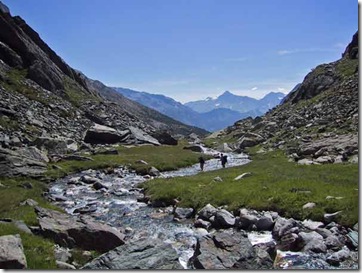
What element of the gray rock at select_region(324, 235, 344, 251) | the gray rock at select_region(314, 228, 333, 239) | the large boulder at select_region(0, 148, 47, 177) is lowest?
the gray rock at select_region(324, 235, 344, 251)

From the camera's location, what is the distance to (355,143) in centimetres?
4444

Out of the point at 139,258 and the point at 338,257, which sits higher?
the point at 139,258

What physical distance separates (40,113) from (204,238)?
233ft

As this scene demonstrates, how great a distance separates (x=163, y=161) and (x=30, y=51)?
81.2m

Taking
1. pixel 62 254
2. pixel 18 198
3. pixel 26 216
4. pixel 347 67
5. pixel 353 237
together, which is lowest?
pixel 353 237

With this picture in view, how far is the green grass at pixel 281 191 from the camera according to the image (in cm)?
2334

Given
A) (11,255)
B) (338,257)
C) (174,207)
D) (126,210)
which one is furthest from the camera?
(126,210)

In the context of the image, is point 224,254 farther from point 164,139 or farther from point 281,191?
point 164,139

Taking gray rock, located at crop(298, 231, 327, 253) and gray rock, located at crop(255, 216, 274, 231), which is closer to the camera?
gray rock, located at crop(298, 231, 327, 253)

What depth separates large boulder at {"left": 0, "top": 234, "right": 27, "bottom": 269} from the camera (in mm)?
13008

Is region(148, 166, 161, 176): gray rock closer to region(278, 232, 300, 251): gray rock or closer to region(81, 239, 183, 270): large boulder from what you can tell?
region(278, 232, 300, 251): gray rock

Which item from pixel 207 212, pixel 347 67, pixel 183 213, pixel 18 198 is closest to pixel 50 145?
pixel 18 198

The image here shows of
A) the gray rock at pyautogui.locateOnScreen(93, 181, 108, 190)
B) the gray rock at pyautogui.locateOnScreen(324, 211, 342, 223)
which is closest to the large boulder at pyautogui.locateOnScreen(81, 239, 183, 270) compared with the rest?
the gray rock at pyautogui.locateOnScreen(324, 211, 342, 223)

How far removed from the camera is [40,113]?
8075cm
